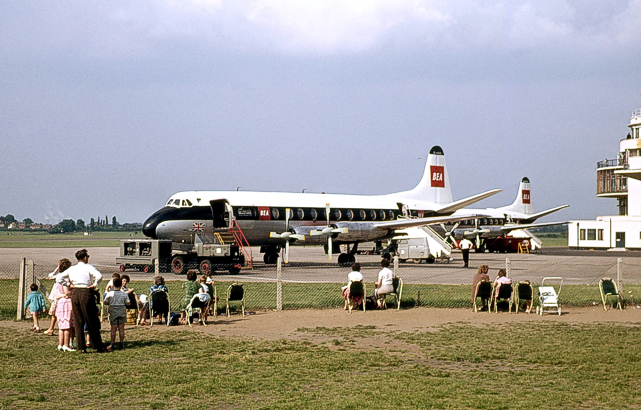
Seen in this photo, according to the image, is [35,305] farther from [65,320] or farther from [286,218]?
[286,218]

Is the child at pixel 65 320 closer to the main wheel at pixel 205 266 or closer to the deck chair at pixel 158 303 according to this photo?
the deck chair at pixel 158 303

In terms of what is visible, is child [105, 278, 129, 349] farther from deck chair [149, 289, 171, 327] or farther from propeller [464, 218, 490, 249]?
propeller [464, 218, 490, 249]

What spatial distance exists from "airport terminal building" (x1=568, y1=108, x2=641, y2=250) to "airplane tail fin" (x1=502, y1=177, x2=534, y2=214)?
550cm

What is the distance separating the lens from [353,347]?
39.2 ft

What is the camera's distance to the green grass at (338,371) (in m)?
8.09

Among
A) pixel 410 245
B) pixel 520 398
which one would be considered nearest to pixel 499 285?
pixel 520 398

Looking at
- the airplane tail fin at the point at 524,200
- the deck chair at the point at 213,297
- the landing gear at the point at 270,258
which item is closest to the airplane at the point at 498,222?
the airplane tail fin at the point at 524,200

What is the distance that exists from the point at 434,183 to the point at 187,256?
23.1 m

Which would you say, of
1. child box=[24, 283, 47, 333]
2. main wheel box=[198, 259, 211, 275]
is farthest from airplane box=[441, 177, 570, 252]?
child box=[24, 283, 47, 333]

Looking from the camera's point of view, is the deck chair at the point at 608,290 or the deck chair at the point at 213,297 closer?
the deck chair at the point at 213,297

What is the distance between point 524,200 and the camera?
73.6m

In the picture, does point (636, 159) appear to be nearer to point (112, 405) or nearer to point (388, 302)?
point (388, 302)

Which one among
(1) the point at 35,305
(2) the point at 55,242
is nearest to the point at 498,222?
(1) the point at 35,305

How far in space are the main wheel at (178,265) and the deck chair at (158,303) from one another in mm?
14889
